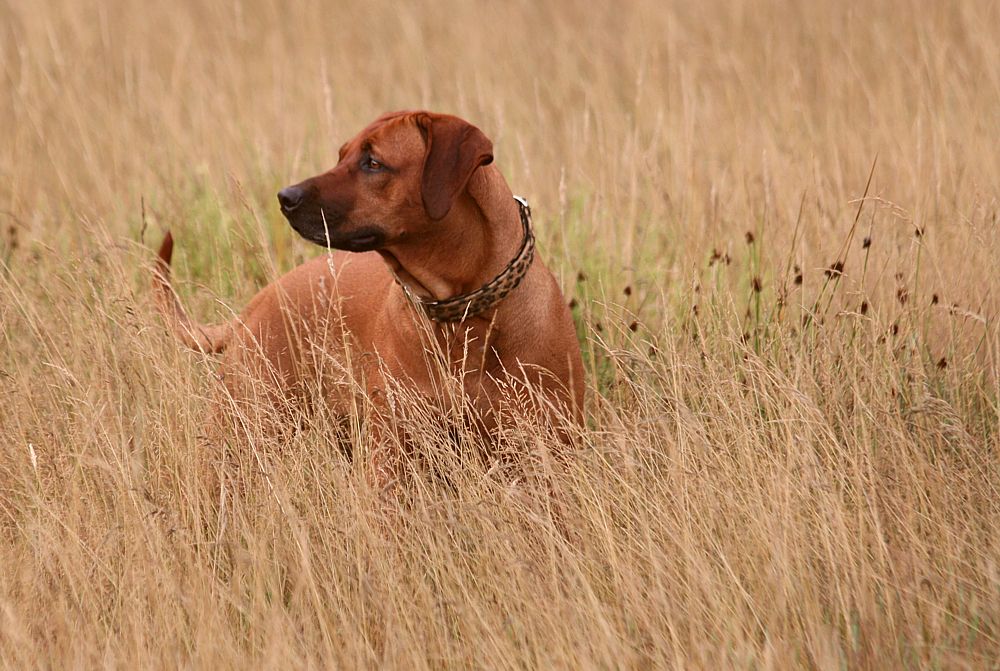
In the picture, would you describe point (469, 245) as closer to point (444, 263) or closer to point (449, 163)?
point (444, 263)

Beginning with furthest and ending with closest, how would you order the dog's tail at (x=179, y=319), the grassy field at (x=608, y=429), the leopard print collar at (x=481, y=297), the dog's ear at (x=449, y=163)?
the dog's tail at (x=179, y=319) → the leopard print collar at (x=481, y=297) → the dog's ear at (x=449, y=163) → the grassy field at (x=608, y=429)

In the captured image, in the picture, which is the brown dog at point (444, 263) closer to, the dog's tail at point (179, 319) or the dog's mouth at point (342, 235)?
the dog's mouth at point (342, 235)

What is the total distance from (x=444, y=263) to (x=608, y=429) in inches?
29.1

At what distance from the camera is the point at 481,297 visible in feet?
12.4

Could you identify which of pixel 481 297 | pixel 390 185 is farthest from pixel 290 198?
pixel 481 297

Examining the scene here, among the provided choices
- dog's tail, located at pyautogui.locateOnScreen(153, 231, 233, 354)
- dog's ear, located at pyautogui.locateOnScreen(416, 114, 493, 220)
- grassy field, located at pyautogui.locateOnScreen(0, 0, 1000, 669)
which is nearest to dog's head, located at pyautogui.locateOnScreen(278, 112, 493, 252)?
dog's ear, located at pyautogui.locateOnScreen(416, 114, 493, 220)

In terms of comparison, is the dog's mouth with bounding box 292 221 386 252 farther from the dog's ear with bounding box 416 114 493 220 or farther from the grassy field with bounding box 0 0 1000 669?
the grassy field with bounding box 0 0 1000 669

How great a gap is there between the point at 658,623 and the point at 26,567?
162 centimetres

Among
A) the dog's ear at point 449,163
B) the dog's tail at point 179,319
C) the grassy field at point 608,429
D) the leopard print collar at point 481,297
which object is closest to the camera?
the grassy field at point 608,429

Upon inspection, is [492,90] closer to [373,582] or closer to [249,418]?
[249,418]

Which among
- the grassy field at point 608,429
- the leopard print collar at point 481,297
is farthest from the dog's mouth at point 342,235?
the grassy field at point 608,429

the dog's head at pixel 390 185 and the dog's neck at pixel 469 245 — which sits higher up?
the dog's head at pixel 390 185

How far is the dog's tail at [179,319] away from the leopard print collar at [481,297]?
0.84m

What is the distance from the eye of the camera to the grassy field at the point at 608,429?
9.20 feet
